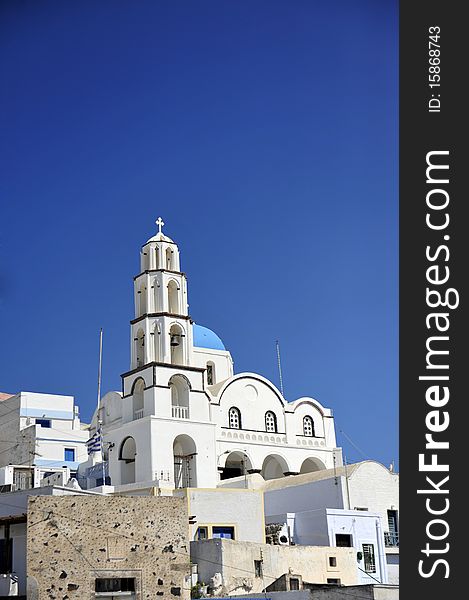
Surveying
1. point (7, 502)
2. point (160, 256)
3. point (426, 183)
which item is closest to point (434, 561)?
point (426, 183)

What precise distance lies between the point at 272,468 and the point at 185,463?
219 inches

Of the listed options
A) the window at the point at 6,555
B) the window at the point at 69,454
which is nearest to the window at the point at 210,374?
the window at the point at 69,454

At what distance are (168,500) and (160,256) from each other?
58.4 feet

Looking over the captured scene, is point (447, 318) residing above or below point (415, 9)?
below

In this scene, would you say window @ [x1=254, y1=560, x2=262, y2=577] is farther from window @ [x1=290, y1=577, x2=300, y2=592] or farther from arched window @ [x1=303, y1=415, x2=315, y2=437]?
arched window @ [x1=303, y1=415, x2=315, y2=437]

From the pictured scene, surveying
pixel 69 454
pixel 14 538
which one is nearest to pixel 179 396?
pixel 69 454

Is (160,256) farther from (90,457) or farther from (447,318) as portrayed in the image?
(447,318)

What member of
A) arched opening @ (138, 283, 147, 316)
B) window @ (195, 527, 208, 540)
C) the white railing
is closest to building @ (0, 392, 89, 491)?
the white railing

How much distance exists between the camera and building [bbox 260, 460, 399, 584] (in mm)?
27828

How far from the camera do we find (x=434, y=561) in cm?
1052

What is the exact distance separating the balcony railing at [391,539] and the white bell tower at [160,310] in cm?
1071

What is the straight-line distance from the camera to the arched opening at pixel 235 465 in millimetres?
37531

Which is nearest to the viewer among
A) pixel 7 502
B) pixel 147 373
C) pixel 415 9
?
pixel 415 9

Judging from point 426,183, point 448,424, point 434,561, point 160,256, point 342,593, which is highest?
point 160,256
